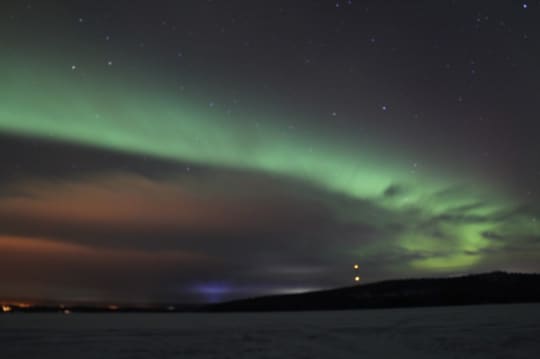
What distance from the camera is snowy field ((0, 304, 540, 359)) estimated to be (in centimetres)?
802

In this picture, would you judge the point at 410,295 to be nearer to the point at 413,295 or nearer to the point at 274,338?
the point at 413,295

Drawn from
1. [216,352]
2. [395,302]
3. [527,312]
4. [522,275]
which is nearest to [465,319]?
[527,312]

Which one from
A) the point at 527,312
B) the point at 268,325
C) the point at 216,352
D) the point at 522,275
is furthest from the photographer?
the point at 522,275

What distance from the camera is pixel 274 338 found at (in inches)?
372

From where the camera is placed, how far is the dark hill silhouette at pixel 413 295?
882 inches

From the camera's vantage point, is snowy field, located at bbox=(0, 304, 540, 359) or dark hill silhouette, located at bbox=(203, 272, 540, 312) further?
dark hill silhouette, located at bbox=(203, 272, 540, 312)

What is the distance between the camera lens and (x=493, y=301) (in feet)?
70.9

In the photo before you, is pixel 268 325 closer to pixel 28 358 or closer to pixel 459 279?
pixel 28 358

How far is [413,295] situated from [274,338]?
1723 cm

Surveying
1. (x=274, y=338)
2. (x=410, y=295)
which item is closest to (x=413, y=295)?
(x=410, y=295)

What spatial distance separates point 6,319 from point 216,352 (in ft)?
23.4

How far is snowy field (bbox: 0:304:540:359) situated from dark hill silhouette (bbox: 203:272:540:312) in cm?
1029

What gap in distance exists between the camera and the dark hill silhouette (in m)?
22.4

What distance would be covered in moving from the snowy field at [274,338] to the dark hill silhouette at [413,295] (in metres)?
A: 10.3
